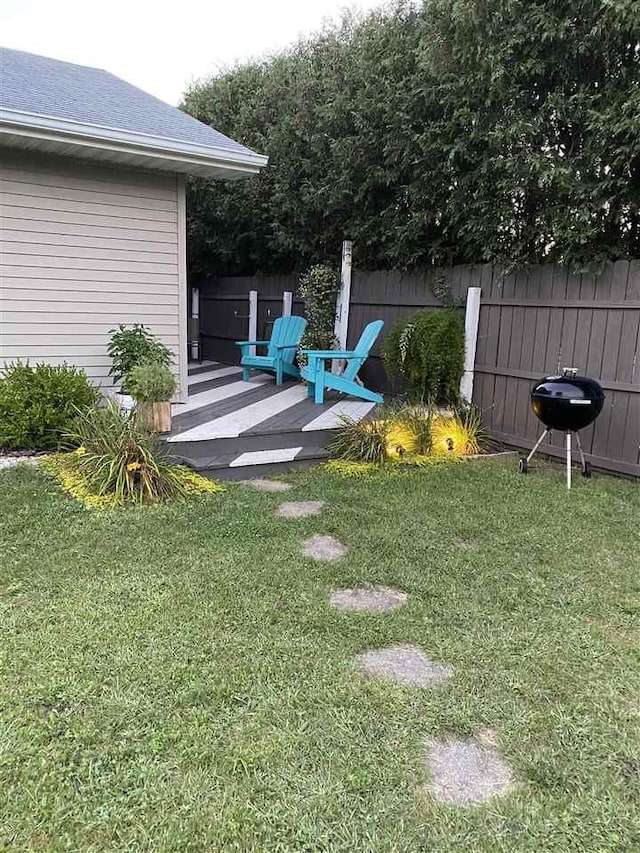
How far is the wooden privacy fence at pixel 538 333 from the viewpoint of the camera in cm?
437

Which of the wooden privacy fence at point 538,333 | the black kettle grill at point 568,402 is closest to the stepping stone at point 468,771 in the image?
the black kettle grill at point 568,402

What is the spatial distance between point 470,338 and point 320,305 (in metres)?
2.14

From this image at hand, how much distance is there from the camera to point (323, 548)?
121 inches

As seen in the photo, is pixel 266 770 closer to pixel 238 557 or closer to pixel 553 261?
pixel 238 557

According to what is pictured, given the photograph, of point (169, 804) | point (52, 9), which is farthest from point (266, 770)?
point (52, 9)

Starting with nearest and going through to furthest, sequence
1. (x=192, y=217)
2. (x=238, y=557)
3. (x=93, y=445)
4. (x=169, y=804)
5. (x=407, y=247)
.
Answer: (x=169, y=804)
(x=238, y=557)
(x=93, y=445)
(x=407, y=247)
(x=192, y=217)

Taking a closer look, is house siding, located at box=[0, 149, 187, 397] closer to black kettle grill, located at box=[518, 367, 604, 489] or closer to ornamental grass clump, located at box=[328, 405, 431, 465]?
ornamental grass clump, located at box=[328, 405, 431, 465]

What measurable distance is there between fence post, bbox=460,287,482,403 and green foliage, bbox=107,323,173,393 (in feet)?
8.83

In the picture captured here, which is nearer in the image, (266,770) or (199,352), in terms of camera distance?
(266,770)

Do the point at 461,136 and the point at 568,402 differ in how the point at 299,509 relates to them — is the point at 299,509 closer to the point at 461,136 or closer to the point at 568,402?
the point at 568,402

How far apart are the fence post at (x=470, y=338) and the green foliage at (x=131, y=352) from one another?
269cm

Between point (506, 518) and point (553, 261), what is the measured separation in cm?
241

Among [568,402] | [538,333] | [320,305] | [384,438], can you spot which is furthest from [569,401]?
[320,305]

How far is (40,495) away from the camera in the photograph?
3631 mm
